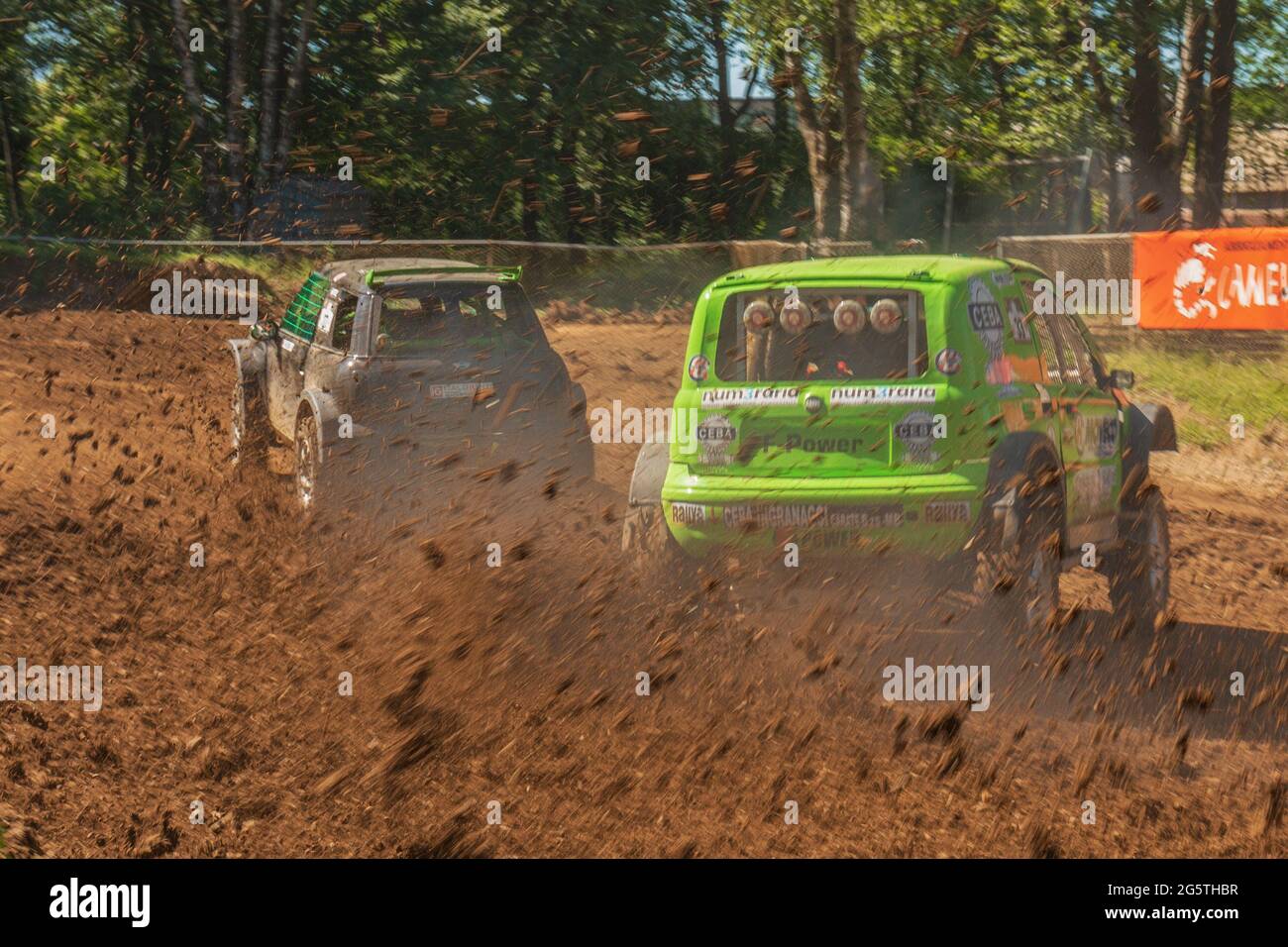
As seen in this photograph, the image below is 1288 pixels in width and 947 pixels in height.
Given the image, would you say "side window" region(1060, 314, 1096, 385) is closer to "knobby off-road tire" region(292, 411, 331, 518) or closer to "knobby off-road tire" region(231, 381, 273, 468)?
"knobby off-road tire" region(292, 411, 331, 518)

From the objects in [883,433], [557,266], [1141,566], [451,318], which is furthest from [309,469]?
[557,266]

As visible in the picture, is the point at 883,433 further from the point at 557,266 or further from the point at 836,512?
the point at 557,266

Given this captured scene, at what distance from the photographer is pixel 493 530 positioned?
8.81 meters

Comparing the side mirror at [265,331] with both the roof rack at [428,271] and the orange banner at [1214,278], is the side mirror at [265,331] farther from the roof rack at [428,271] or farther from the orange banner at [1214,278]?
the orange banner at [1214,278]

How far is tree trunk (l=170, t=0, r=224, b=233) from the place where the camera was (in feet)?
99.6

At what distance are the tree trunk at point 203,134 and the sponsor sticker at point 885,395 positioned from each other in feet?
83.3

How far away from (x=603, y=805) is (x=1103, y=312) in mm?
13943

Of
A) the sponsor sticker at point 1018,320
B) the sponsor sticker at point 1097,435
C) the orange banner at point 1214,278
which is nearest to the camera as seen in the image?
the sponsor sticker at point 1018,320

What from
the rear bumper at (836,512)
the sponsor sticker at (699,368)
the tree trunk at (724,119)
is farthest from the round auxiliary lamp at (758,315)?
the tree trunk at (724,119)

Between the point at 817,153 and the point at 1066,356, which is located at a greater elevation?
the point at 817,153

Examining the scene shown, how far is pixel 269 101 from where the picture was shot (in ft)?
101

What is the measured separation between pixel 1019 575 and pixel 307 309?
19.8ft

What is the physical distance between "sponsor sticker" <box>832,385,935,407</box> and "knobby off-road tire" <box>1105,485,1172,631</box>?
1.96m

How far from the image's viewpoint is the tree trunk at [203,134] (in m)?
30.4
